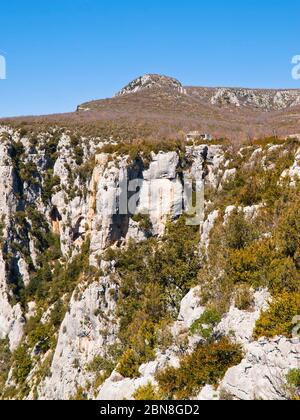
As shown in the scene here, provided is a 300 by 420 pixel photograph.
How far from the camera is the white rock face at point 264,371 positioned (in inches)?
520

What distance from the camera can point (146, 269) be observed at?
123 feet

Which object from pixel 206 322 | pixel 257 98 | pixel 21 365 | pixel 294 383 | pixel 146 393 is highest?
pixel 257 98

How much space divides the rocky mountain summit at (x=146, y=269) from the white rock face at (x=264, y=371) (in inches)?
1.7

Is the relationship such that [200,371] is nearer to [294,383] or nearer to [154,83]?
[294,383]

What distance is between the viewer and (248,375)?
14180mm

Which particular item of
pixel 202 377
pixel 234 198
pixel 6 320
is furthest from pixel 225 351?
pixel 6 320

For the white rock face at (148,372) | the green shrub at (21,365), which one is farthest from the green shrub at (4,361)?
the white rock face at (148,372)

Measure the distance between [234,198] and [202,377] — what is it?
18718 millimetres

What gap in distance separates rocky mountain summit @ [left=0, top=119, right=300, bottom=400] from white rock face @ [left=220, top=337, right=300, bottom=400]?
4 centimetres

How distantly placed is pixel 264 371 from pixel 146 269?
78.7 feet

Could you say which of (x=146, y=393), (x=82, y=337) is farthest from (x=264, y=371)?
(x=82, y=337)

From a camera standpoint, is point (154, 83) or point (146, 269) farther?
point (154, 83)

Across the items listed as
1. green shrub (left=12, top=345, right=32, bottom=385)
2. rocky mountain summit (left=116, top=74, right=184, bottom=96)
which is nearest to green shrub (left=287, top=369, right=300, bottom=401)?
green shrub (left=12, top=345, right=32, bottom=385)

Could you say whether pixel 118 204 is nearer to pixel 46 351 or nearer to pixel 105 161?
pixel 105 161
